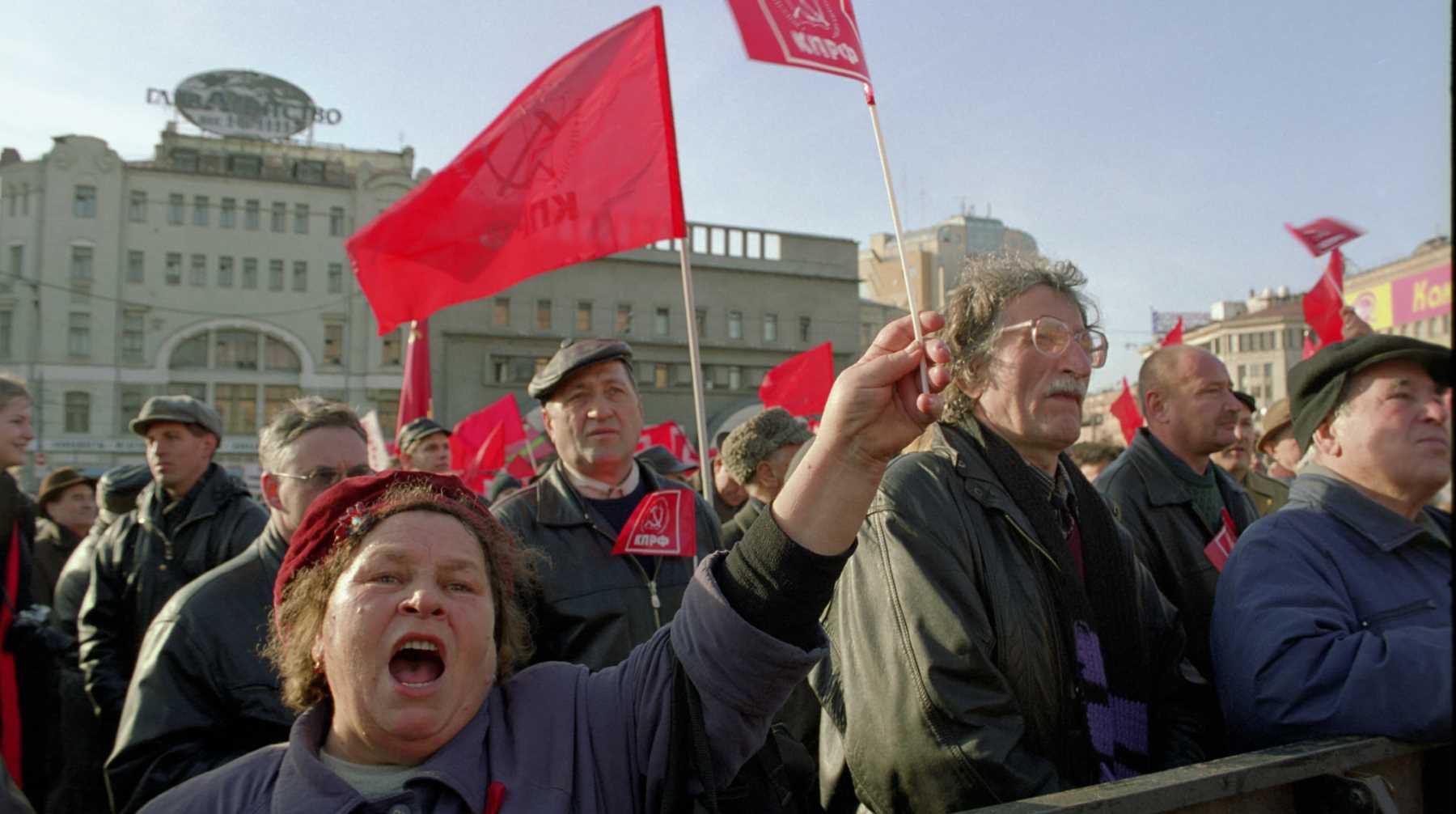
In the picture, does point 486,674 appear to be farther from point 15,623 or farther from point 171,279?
point 171,279

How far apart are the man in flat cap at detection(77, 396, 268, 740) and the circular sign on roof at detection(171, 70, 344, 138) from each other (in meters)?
54.6

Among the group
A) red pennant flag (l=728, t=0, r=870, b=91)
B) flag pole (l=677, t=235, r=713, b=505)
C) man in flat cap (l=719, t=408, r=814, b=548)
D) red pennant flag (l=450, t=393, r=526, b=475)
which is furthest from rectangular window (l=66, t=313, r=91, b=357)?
red pennant flag (l=728, t=0, r=870, b=91)

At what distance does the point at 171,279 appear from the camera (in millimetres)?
48156

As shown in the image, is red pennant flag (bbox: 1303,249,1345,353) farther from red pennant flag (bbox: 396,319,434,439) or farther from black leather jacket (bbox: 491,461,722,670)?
red pennant flag (bbox: 396,319,434,439)

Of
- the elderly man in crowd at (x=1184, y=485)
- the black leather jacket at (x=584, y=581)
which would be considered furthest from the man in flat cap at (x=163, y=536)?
the elderly man in crowd at (x=1184, y=485)

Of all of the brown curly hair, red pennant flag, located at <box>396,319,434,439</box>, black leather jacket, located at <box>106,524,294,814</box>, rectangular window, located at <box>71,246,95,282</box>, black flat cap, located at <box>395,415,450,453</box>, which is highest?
rectangular window, located at <box>71,246,95,282</box>

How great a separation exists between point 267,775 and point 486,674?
1.36 ft

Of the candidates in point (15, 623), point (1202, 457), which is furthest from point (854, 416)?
point (15, 623)

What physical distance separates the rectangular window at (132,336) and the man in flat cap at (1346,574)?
52.7 meters

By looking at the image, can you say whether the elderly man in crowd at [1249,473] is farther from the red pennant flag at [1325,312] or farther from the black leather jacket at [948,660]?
the black leather jacket at [948,660]

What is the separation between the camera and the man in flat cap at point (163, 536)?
440 centimetres

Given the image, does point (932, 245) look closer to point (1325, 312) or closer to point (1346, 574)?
point (1325, 312)

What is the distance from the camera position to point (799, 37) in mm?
2791

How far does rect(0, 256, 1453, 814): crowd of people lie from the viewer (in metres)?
1.79
